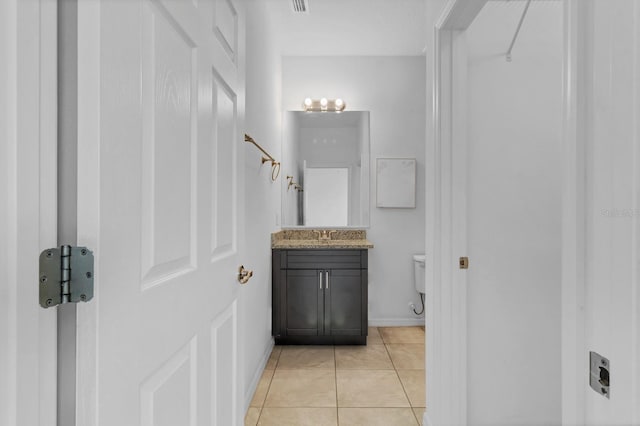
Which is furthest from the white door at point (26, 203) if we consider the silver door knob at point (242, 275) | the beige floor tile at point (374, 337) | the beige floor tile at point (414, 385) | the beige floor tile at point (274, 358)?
the beige floor tile at point (374, 337)

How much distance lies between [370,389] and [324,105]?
2.65 m

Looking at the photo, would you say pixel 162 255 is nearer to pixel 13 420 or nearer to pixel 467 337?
pixel 13 420

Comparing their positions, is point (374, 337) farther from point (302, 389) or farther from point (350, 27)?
point (350, 27)

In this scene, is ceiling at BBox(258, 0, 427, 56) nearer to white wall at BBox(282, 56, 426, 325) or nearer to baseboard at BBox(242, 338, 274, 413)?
white wall at BBox(282, 56, 426, 325)

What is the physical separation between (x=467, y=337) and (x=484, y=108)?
113 centimetres

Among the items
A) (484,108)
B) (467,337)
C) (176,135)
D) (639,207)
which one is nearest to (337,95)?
(484,108)

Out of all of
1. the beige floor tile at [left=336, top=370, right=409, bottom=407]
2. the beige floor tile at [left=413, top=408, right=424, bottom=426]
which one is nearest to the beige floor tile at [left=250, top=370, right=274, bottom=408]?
the beige floor tile at [left=336, top=370, right=409, bottom=407]

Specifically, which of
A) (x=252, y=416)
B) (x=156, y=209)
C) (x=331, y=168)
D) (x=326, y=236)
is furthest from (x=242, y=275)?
(x=331, y=168)

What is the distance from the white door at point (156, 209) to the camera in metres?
0.55

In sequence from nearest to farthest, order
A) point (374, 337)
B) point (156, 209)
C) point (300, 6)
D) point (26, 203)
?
point (26, 203)
point (156, 209)
point (300, 6)
point (374, 337)

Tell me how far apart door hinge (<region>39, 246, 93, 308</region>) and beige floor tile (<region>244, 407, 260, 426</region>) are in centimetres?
176

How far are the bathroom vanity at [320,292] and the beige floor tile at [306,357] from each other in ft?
0.31

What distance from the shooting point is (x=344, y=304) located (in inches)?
122

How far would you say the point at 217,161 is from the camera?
3.54ft
